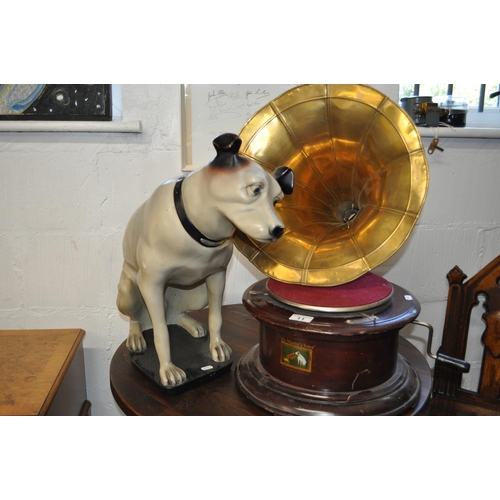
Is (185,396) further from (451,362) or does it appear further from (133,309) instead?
(451,362)

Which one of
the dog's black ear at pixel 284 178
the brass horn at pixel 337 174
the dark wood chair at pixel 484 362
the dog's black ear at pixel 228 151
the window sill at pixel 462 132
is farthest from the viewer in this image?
the window sill at pixel 462 132

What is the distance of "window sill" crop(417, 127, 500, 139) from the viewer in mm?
1669

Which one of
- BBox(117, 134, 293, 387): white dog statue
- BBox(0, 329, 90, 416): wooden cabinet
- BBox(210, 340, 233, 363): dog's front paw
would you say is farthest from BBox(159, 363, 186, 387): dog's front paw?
BBox(0, 329, 90, 416): wooden cabinet

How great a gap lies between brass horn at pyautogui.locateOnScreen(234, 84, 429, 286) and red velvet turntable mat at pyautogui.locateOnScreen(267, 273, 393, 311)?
32mm

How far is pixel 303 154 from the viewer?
3.96 feet

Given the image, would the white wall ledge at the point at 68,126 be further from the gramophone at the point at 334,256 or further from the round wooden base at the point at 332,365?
the round wooden base at the point at 332,365

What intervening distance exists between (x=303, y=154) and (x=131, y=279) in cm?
56

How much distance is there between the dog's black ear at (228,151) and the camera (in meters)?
0.84

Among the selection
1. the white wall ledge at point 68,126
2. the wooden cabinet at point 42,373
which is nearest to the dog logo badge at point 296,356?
the wooden cabinet at point 42,373

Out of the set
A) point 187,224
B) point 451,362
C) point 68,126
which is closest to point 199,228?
point 187,224

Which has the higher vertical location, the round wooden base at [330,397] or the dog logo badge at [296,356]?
the dog logo badge at [296,356]

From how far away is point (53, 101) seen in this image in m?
1.56

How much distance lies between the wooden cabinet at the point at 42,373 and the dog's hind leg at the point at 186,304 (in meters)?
0.41

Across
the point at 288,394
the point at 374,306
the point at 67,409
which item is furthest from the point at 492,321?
the point at 67,409
